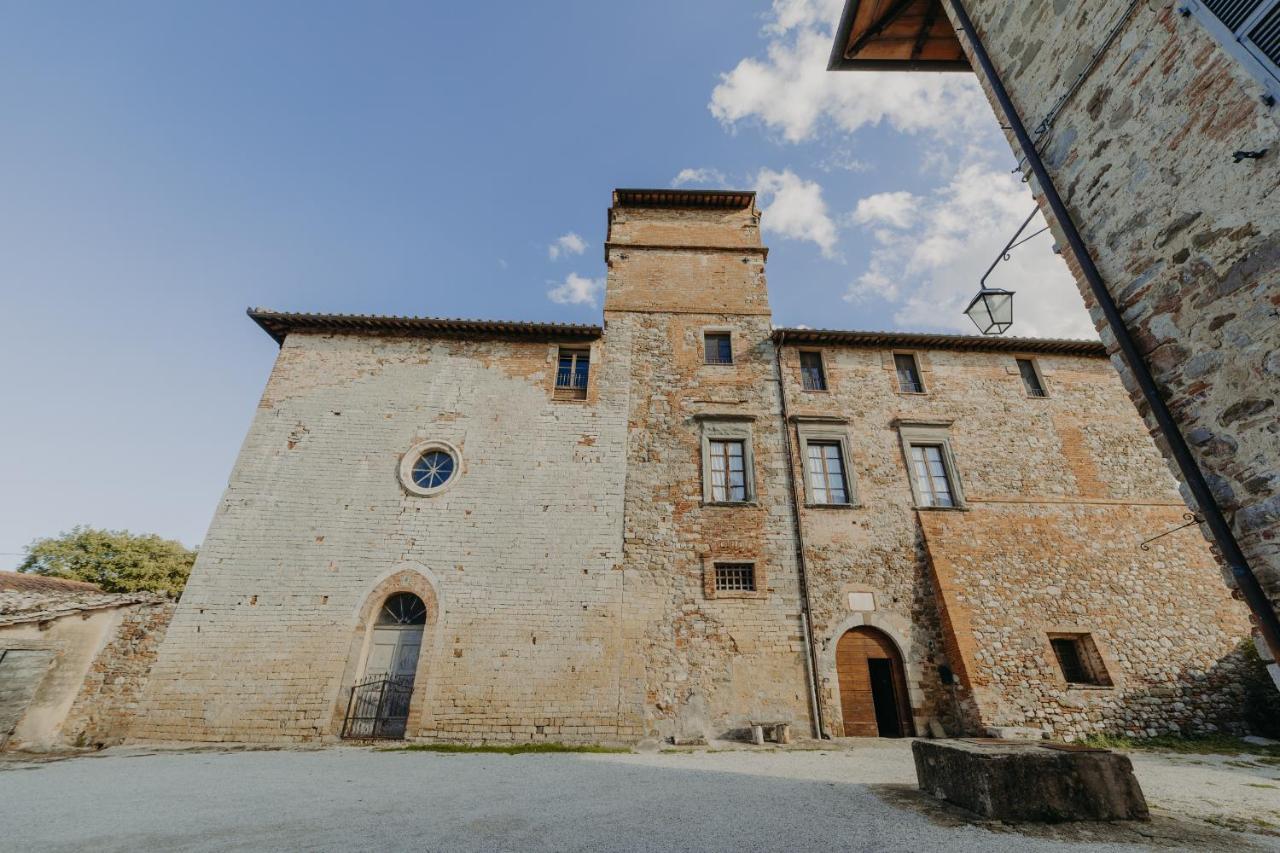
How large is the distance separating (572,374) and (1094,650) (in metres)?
12.5

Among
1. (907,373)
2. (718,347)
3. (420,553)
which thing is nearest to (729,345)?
(718,347)

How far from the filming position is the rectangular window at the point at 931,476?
11.3m

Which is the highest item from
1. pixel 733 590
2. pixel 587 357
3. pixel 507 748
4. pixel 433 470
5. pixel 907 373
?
pixel 587 357

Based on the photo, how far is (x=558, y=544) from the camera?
10.4 m

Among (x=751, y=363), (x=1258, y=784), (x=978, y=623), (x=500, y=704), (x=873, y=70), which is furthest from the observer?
(x=751, y=363)

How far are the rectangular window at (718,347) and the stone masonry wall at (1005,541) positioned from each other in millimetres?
1529

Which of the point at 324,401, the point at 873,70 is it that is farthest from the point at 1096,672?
the point at 324,401

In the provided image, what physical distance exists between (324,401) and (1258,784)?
650 inches

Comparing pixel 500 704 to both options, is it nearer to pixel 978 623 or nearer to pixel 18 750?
pixel 18 750

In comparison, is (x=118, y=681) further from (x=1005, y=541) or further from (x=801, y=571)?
(x=1005, y=541)

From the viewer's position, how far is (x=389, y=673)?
31.2ft

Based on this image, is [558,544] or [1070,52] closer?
[1070,52]

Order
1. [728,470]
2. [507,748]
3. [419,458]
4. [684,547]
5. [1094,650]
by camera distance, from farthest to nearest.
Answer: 1. [728,470]
2. [419,458]
3. [684,547]
4. [1094,650]
5. [507,748]

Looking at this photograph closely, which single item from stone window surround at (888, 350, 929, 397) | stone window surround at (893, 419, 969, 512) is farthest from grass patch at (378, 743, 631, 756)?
stone window surround at (888, 350, 929, 397)
